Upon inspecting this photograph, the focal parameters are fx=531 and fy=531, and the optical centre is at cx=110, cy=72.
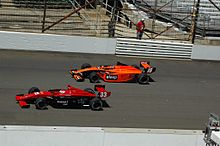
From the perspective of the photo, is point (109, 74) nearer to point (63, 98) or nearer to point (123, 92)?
point (123, 92)

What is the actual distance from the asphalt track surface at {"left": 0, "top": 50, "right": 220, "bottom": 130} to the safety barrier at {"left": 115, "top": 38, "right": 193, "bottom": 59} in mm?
505

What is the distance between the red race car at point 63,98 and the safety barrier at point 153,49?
6.47 metres

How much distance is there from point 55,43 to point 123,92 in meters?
4.94

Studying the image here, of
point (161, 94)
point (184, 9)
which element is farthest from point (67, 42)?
point (184, 9)

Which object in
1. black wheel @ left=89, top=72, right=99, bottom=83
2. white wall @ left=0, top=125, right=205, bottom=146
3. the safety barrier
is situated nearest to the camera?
white wall @ left=0, top=125, right=205, bottom=146

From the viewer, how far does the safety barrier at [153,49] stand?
18.8 m

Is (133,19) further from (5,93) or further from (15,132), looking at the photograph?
(15,132)

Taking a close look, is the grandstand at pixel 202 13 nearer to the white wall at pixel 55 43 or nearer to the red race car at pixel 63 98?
the white wall at pixel 55 43

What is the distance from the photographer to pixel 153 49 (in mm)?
19047

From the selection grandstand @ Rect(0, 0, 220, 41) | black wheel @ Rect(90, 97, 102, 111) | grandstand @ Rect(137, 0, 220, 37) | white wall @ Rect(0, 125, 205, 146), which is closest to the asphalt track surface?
black wheel @ Rect(90, 97, 102, 111)

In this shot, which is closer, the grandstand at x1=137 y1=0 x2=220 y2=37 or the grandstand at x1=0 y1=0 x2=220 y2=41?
the grandstand at x1=0 y1=0 x2=220 y2=41

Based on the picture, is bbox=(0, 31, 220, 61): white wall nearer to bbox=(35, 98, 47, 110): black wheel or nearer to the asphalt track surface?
the asphalt track surface

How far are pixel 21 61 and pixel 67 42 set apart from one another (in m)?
2.37

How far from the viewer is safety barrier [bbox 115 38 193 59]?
18.8 meters
